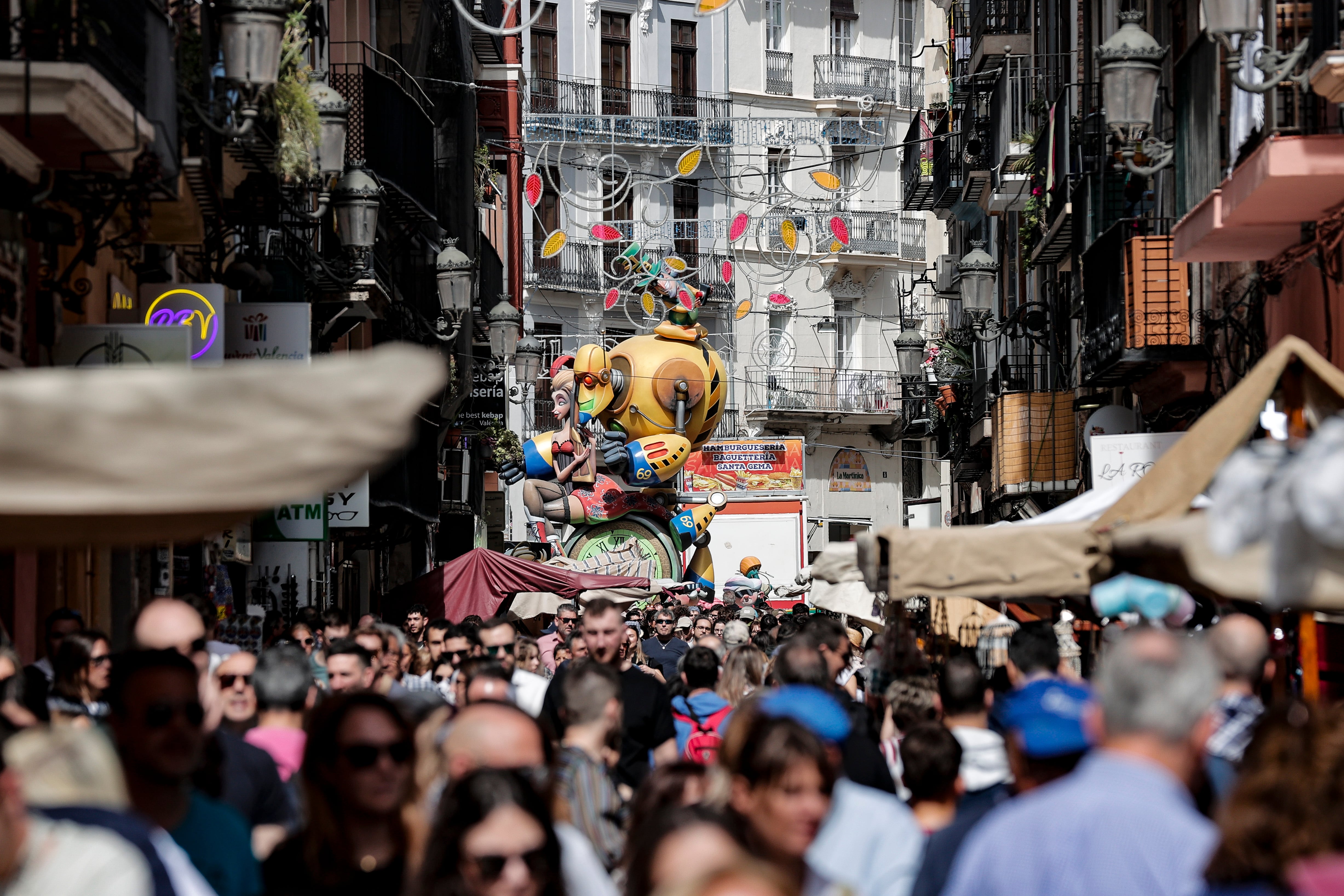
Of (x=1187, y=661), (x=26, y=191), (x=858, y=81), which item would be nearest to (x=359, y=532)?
(x=26, y=191)

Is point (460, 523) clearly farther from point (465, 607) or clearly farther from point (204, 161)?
point (204, 161)

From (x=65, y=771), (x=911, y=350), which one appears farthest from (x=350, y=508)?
(x=65, y=771)

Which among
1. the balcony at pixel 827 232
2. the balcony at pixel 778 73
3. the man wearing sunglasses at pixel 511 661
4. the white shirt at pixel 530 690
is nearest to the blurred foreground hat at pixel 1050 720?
the man wearing sunglasses at pixel 511 661

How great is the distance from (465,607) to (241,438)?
1894 centimetres

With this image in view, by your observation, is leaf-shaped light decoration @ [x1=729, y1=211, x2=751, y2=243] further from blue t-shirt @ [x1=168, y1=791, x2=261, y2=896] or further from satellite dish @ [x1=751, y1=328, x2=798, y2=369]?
blue t-shirt @ [x1=168, y1=791, x2=261, y2=896]

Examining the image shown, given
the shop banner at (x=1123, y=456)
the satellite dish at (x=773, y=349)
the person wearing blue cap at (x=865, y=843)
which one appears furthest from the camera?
the satellite dish at (x=773, y=349)

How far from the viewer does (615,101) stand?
168 ft

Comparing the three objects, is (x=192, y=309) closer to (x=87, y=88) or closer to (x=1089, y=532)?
(x=87, y=88)

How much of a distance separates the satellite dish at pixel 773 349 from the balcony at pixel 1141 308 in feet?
108

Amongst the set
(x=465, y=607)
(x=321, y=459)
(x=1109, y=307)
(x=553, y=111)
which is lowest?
(x=465, y=607)

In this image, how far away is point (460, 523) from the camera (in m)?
35.8

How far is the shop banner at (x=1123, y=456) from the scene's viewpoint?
16.3m

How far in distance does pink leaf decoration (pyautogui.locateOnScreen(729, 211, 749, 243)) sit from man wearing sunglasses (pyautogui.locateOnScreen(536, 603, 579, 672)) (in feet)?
54.3

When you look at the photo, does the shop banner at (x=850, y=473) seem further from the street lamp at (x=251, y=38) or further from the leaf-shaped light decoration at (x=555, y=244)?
the street lamp at (x=251, y=38)
